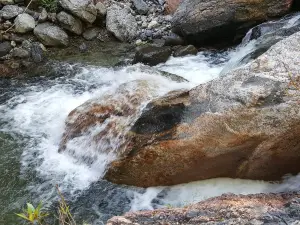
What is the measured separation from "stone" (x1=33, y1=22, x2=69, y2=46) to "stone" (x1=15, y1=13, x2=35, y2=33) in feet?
0.47

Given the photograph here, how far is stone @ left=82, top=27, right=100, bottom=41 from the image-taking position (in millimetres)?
8898

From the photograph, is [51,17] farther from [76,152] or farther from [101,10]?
[76,152]

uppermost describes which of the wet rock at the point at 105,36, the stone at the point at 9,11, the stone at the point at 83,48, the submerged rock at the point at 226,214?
the stone at the point at 9,11

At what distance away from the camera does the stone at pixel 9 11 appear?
855 cm

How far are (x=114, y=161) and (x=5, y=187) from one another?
4.81ft

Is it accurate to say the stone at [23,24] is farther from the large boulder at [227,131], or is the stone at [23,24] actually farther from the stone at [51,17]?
the large boulder at [227,131]

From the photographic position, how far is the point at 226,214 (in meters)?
2.80

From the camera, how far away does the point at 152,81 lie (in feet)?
19.6

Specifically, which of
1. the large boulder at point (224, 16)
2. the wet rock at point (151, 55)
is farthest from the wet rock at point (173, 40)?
the wet rock at point (151, 55)

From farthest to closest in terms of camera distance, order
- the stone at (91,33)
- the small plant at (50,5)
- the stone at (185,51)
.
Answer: the stone at (91,33)
the small plant at (50,5)
the stone at (185,51)

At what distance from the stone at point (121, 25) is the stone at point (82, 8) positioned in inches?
15.8

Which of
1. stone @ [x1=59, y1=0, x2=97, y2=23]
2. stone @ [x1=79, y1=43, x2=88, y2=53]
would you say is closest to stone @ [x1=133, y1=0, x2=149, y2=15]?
stone @ [x1=59, y1=0, x2=97, y2=23]

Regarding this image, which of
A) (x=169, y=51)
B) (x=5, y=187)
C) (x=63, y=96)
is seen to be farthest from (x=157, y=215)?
(x=169, y=51)

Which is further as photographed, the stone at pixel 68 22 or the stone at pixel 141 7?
the stone at pixel 141 7
